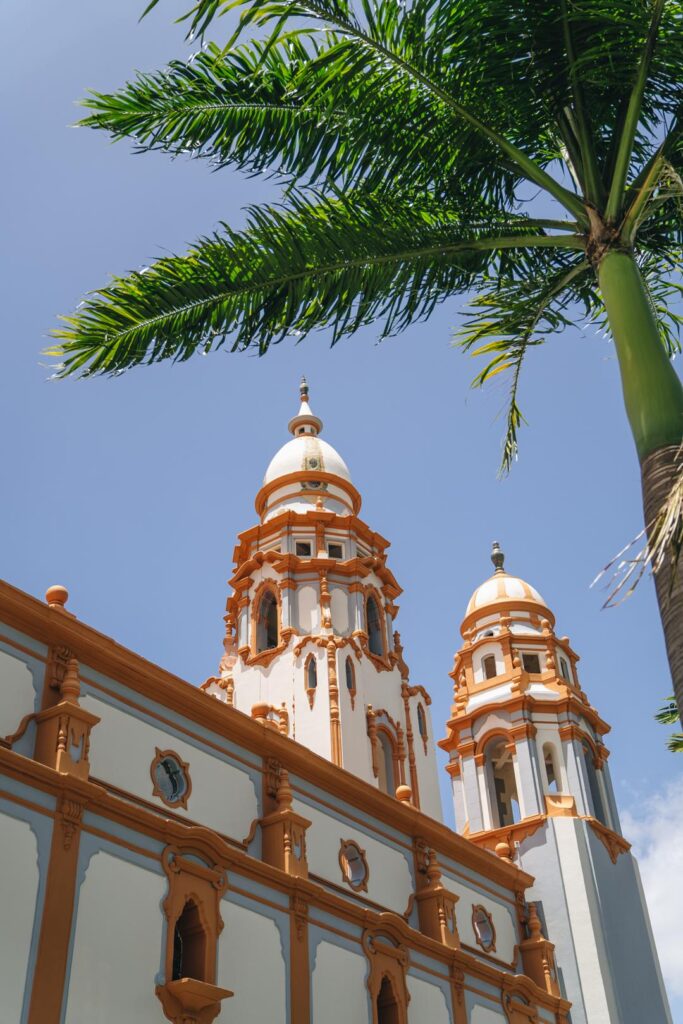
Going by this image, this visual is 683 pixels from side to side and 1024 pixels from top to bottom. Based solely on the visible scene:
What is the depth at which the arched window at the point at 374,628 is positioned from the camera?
99.1ft

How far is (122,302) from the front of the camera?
9.42 m

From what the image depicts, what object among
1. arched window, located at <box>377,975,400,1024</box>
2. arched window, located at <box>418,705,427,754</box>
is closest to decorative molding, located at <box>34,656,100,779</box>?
arched window, located at <box>377,975,400,1024</box>

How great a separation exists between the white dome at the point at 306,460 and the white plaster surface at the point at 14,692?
62.5ft

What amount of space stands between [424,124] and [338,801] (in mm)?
14042

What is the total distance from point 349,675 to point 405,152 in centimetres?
1998

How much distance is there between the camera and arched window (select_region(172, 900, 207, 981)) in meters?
15.5

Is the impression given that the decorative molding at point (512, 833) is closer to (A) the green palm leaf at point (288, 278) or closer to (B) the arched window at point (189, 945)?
(B) the arched window at point (189, 945)

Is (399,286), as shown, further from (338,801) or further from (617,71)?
(338,801)

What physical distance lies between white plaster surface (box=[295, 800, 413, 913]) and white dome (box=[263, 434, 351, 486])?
49.8ft

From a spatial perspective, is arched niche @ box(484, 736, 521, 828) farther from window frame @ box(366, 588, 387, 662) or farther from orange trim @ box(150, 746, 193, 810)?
orange trim @ box(150, 746, 193, 810)

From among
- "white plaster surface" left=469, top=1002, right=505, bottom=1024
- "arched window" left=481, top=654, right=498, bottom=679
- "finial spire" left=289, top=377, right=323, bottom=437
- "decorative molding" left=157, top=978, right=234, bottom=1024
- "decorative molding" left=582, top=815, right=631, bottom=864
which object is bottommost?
"decorative molding" left=157, top=978, right=234, bottom=1024

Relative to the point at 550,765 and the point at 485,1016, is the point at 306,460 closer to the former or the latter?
the point at 550,765

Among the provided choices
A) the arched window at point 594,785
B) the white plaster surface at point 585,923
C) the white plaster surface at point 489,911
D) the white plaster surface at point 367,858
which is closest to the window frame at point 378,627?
the arched window at point 594,785

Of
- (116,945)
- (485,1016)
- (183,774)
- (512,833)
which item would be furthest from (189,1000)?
(512,833)
